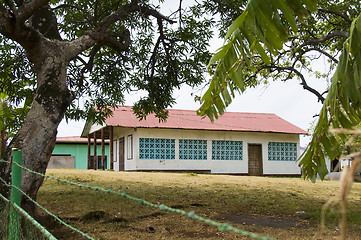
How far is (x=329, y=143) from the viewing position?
5.34 m

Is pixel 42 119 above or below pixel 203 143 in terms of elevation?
above

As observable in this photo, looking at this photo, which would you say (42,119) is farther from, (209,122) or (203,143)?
(209,122)

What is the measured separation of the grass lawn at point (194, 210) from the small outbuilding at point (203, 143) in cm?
1015

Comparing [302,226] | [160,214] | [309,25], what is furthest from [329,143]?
[309,25]

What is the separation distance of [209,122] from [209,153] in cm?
210

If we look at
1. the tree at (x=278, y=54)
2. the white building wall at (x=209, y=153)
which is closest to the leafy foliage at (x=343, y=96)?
the tree at (x=278, y=54)

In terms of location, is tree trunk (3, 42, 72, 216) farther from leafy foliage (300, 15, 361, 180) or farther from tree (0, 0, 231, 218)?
leafy foliage (300, 15, 361, 180)

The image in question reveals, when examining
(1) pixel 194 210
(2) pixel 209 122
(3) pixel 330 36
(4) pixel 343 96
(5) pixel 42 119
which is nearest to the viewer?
(4) pixel 343 96

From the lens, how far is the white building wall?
23.0 meters

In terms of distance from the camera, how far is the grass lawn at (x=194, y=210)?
22.5ft

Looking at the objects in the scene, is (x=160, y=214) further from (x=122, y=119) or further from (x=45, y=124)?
(x=122, y=119)

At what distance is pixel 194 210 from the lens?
28.7 feet

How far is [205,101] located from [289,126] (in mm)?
22408

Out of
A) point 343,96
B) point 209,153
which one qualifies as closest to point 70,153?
point 209,153
